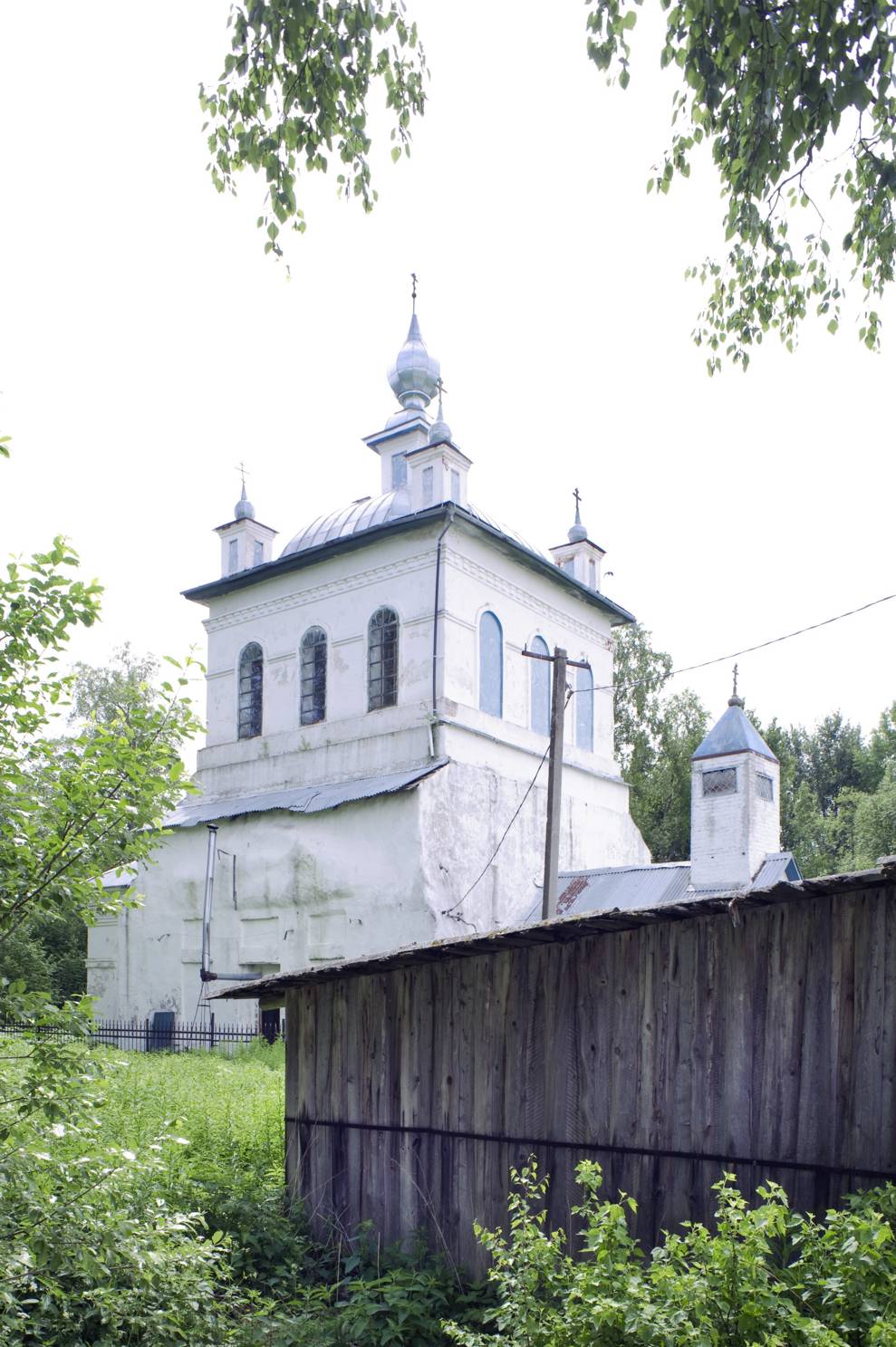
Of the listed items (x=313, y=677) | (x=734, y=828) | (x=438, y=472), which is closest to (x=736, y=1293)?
(x=734, y=828)

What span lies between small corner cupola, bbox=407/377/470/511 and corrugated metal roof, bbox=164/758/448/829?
5740mm

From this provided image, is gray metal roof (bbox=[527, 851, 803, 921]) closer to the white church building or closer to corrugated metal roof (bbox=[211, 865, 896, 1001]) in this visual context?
the white church building

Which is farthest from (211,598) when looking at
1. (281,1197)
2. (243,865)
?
(281,1197)

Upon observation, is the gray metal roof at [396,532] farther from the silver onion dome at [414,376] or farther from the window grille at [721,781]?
the window grille at [721,781]

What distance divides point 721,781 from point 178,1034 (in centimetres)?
1096

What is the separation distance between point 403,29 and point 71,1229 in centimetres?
615

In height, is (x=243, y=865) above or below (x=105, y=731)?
below

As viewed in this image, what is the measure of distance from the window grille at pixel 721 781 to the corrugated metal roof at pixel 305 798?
15.8ft

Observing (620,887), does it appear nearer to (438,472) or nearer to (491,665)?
(491,665)

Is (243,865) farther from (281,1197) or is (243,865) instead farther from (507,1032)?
(507,1032)

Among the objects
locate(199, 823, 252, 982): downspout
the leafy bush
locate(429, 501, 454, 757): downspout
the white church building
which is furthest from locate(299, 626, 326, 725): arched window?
the leafy bush

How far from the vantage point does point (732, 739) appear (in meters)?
20.7

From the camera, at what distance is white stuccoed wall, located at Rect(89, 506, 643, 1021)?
2130cm

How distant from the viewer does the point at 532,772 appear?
2411 centimetres
